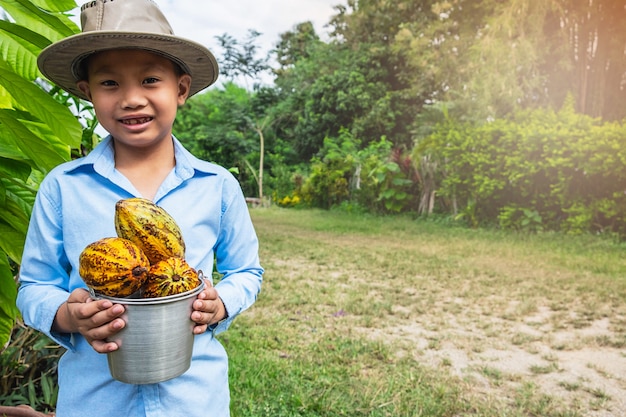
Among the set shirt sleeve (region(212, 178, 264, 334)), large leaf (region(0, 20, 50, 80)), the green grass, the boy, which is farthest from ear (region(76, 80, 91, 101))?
the green grass

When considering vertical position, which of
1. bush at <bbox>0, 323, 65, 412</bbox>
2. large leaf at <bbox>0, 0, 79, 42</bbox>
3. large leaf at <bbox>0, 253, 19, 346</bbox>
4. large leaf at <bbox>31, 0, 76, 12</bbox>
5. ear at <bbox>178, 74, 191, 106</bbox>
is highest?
large leaf at <bbox>31, 0, 76, 12</bbox>

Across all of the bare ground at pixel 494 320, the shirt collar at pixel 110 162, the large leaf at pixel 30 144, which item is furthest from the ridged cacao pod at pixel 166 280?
the bare ground at pixel 494 320

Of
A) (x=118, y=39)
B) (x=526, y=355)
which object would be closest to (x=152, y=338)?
(x=118, y=39)

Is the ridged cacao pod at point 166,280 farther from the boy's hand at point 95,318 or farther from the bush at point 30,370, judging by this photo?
the bush at point 30,370

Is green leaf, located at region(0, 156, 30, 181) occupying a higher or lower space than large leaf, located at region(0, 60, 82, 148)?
lower

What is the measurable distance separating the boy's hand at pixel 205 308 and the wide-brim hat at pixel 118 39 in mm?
462

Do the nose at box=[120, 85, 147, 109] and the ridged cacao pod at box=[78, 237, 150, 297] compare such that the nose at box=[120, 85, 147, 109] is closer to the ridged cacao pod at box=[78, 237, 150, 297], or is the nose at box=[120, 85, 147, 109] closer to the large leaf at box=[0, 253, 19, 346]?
the ridged cacao pod at box=[78, 237, 150, 297]

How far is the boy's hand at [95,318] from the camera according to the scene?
2.68 feet

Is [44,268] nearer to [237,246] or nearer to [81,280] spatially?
[81,280]

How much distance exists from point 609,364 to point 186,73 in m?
3.22

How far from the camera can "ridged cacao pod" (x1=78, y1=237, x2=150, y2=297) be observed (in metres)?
0.80

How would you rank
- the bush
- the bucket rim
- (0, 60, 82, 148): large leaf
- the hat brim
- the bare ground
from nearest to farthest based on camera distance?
the bucket rim
the hat brim
(0, 60, 82, 148): large leaf
the bush
the bare ground

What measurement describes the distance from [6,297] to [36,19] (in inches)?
28.2

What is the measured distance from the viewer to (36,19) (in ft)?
4.30
